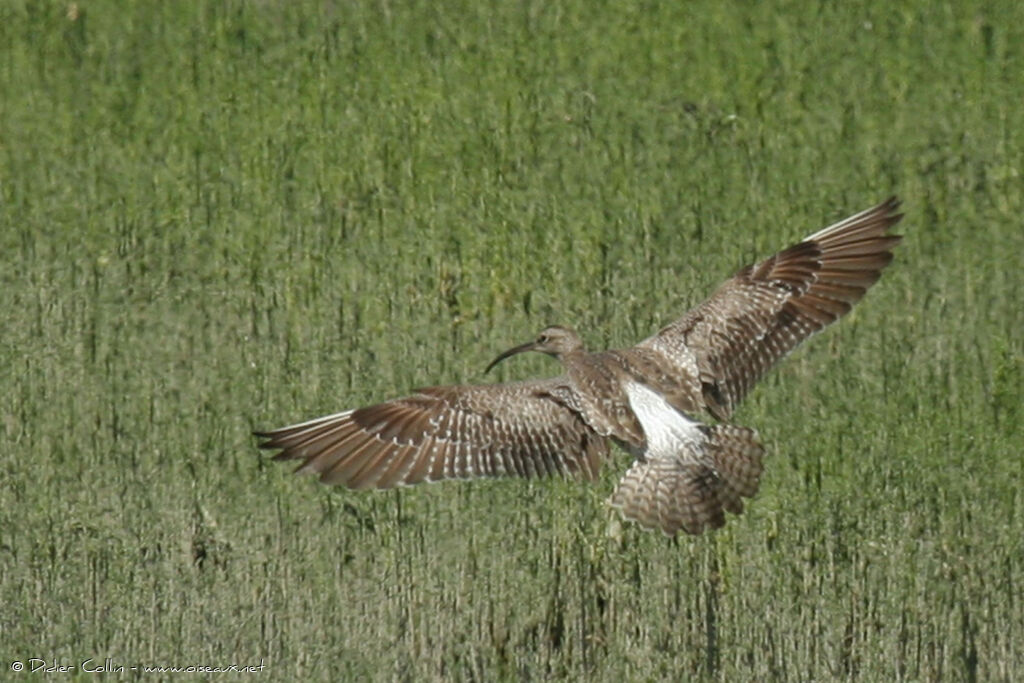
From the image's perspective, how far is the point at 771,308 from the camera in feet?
24.9

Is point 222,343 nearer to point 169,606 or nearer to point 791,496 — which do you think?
point 169,606

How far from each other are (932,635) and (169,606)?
302cm

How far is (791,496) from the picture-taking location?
26.5ft

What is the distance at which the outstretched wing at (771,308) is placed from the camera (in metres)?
7.52

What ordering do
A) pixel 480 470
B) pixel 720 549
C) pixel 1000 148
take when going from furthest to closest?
pixel 1000 148
pixel 720 549
pixel 480 470

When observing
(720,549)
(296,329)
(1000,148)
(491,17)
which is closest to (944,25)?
(1000,148)

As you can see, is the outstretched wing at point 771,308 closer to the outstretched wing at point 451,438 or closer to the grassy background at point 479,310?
the outstretched wing at point 451,438

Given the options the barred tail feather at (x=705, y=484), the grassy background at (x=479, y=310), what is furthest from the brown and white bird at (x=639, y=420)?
the grassy background at (x=479, y=310)

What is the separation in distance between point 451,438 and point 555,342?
2.06 feet

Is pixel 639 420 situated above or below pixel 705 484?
above
